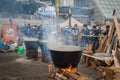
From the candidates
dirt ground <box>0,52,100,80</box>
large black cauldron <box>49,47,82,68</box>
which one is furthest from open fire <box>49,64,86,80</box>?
dirt ground <box>0,52,100,80</box>

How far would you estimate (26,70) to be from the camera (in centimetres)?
1021

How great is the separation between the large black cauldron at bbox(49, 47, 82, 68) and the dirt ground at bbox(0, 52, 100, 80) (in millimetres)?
1266

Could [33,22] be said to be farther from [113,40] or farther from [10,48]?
[113,40]

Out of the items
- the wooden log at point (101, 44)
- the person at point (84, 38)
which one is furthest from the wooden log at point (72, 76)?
the person at point (84, 38)

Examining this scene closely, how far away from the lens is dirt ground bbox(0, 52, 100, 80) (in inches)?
361

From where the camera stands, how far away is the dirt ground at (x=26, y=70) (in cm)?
916

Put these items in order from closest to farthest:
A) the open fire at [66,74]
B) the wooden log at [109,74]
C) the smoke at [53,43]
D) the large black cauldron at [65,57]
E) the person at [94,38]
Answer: the wooden log at [109,74]
the open fire at [66,74]
the large black cauldron at [65,57]
the smoke at [53,43]
the person at [94,38]

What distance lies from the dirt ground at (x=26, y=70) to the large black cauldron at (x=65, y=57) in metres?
1.27

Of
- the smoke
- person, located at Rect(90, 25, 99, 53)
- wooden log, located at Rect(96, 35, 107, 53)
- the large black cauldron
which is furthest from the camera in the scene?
person, located at Rect(90, 25, 99, 53)

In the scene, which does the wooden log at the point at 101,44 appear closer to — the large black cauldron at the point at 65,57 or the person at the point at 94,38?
the person at the point at 94,38

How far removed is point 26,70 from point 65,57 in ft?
9.73

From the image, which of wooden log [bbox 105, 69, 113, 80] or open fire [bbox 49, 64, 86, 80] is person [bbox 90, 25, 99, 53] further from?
wooden log [bbox 105, 69, 113, 80]

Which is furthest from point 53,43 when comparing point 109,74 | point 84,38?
point 109,74

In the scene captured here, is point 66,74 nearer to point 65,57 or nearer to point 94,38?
point 65,57
